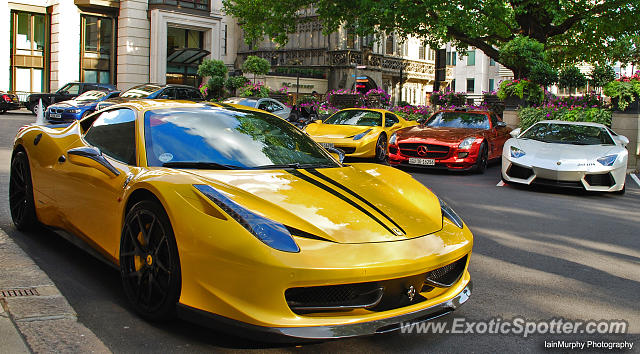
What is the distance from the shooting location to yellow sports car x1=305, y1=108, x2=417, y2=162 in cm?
1452

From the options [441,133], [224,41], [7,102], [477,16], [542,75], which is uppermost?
[224,41]

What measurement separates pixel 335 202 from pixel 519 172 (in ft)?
26.4

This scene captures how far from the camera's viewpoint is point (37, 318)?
11.5 ft

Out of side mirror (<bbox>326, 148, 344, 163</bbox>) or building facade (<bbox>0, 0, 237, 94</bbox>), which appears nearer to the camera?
side mirror (<bbox>326, 148, 344, 163</bbox>)

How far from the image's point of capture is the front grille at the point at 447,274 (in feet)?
11.6

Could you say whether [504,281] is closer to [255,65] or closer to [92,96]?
[92,96]

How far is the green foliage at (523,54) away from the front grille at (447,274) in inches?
646

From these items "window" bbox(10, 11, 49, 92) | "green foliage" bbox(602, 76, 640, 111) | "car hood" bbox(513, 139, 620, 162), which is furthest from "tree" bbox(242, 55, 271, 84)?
"car hood" bbox(513, 139, 620, 162)

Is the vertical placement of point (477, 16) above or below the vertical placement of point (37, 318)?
above

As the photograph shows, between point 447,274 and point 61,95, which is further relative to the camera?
point 61,95

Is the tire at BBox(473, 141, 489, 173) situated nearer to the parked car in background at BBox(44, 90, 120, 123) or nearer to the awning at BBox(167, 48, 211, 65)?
the parked car in background at BBox(44, 90, 120, 123)

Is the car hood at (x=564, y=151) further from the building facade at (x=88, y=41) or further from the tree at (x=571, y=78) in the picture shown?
the building facade at (x=88, y=41)

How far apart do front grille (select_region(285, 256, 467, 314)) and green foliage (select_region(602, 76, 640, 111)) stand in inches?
539
